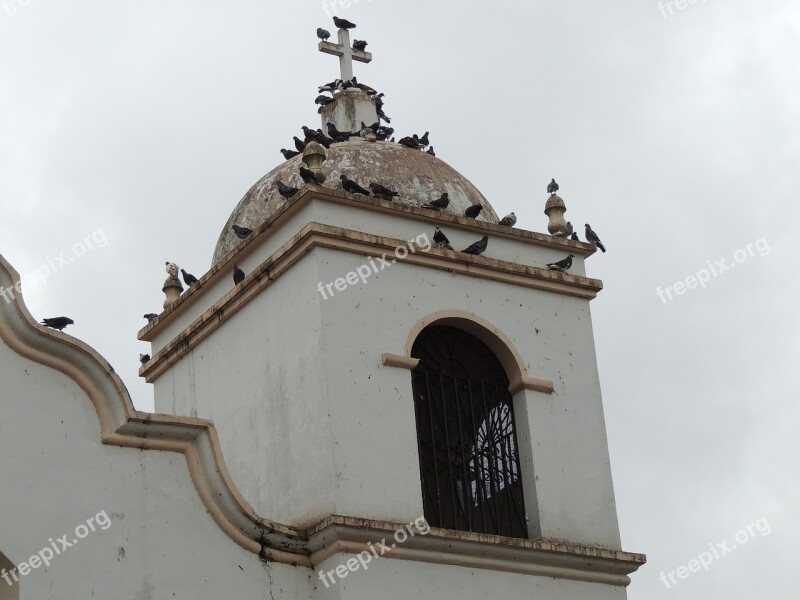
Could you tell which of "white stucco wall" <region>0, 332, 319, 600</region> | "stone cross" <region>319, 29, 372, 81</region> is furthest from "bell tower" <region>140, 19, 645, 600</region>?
"stone cross" <region>319, 29, 372, 81</region>

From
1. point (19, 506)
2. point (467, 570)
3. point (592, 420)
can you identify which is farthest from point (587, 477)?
point (19, 506)

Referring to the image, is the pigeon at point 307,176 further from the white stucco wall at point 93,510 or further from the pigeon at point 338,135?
the white stucco wall at point 93,510

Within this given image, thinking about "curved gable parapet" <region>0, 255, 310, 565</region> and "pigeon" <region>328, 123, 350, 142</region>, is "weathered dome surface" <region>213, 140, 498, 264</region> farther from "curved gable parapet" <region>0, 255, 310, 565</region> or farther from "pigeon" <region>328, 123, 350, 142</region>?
"curved gable parapet" <region>0, 255, 310, 565</region>

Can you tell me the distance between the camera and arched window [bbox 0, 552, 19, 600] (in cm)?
1169

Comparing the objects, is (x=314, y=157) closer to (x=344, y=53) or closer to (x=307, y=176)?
(x=307, y=176)

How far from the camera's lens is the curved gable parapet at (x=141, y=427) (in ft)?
40.3

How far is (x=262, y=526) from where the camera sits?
12.9 metres

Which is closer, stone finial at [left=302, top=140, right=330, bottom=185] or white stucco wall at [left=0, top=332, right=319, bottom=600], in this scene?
white stucco wall at [left=0, top=332, right=319, bottom=600]

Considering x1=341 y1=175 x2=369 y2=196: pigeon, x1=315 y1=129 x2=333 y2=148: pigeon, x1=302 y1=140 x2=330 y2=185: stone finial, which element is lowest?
x1=341 y1=175 x2=369 y2=196: pigeon

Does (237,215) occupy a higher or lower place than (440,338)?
higher

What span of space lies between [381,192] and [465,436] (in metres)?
2.18

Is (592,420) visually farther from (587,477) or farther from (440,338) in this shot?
(440,338)

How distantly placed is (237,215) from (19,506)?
472cm

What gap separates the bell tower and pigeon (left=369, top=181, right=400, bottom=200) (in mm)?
230
